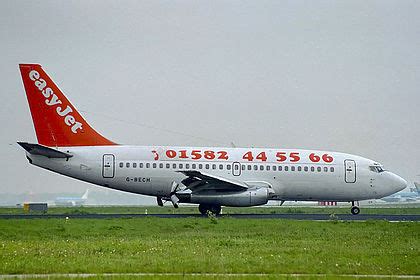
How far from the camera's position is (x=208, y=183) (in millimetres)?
40219

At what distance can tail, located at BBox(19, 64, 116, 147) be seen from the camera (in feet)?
138

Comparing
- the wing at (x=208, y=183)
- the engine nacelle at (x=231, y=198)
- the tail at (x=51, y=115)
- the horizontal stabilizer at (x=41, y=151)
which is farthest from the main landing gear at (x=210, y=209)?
the horizontal stabilizer at (x=41, y=151)

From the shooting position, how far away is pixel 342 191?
4447cm

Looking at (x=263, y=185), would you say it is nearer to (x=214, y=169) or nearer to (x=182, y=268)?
(x=214, y=169)

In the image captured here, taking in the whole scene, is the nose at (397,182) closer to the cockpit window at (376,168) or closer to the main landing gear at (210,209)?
the cockpit window at (376,168)

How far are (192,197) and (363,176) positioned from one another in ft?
39.0

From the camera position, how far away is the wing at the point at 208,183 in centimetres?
3939

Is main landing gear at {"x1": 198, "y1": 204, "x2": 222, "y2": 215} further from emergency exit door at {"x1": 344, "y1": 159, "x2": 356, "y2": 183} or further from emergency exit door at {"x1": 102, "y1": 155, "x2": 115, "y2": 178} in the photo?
emergency exit door at {"x1": 344, "y1": 159, "x2": 356, "y2": 183}

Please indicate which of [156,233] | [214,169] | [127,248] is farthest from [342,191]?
[127,248]

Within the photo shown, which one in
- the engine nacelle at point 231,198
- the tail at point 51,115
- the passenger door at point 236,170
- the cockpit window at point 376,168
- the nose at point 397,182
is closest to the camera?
the engine nacelle at point 231,198

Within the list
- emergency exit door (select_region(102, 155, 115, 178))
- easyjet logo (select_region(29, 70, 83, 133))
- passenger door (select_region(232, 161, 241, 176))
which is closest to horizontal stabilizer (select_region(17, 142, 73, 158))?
easyjet logo (select_region(29, 70, 83, 133))

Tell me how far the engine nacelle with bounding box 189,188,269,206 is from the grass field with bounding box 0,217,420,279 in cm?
714

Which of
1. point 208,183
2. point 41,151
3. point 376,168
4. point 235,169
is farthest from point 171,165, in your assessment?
point 376,168

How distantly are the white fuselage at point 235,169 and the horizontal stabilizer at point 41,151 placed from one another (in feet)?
0.95
